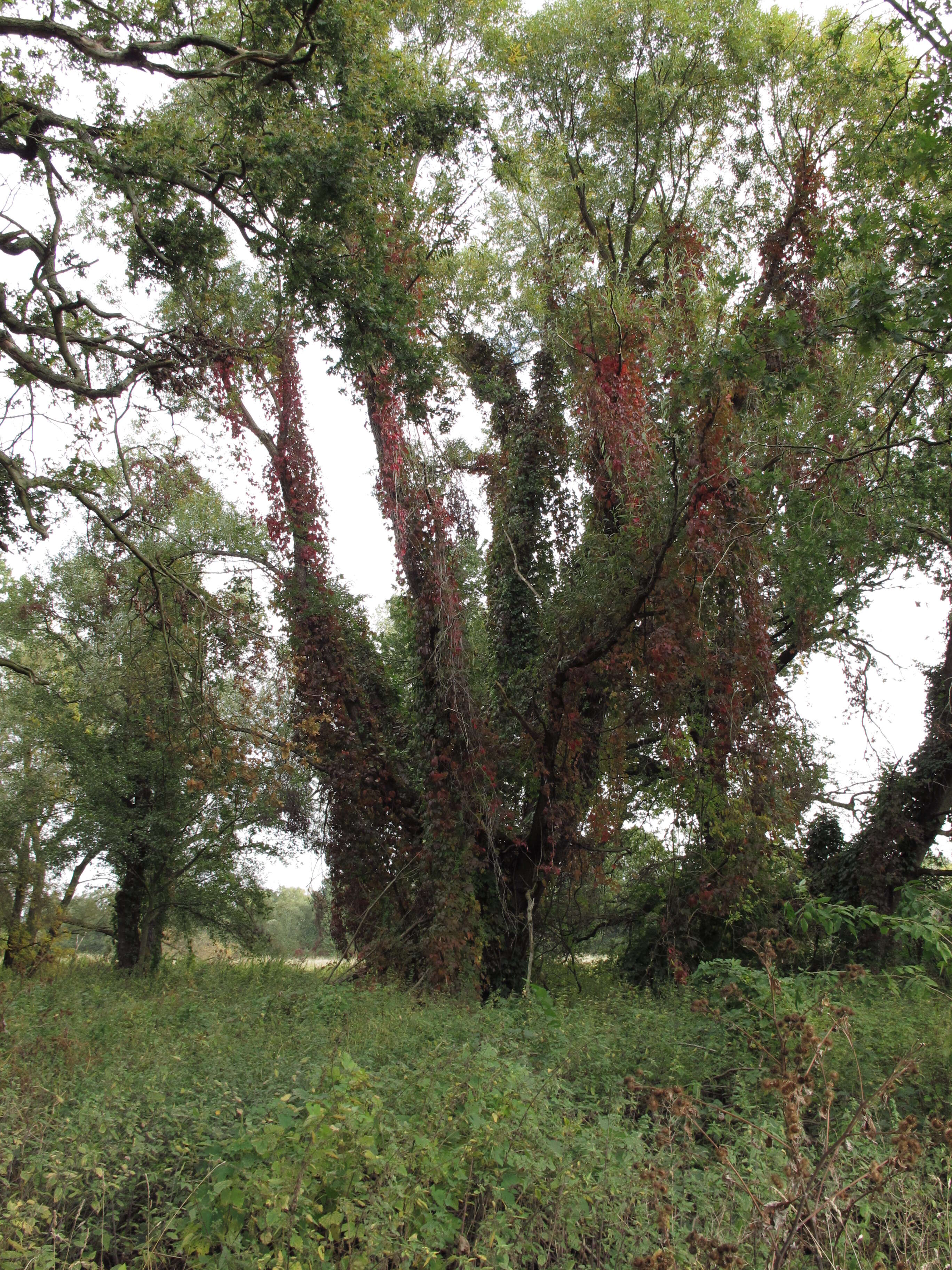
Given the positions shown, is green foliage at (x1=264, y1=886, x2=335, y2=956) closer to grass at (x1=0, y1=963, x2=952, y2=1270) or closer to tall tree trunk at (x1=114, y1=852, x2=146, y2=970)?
tall tree trunk at (x1=114, y1=852, x2=146, y2=970)

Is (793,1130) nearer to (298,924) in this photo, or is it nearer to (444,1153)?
(444,1153)

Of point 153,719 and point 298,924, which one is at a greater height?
point 153,719

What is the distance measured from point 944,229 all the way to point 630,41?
→ 1068 centimetres

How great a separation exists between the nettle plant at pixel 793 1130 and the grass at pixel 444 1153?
0.10 ft

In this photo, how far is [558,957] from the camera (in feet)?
44.1

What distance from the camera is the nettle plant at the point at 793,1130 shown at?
2.92 metres

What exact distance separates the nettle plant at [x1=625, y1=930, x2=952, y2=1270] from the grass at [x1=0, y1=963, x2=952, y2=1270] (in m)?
0.03

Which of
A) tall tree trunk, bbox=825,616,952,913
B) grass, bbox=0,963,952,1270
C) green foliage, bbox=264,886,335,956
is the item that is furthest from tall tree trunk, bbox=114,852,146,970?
tall tree trunk, bbox=825,616,952,913

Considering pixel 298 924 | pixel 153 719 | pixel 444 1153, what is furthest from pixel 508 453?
pixel 298 924

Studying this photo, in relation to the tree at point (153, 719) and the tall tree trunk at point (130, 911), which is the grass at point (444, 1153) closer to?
the tree at point (153, 719)

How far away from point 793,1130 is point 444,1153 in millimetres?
1615

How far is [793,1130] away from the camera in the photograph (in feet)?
9.42

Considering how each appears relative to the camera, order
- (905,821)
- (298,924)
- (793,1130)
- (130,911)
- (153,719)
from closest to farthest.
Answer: (793,1130) < (905,821) < (153,719) < (130,911) < (298,924)

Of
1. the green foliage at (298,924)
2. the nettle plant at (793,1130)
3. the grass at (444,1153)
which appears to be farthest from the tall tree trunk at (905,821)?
the green foliage at (298,924)
